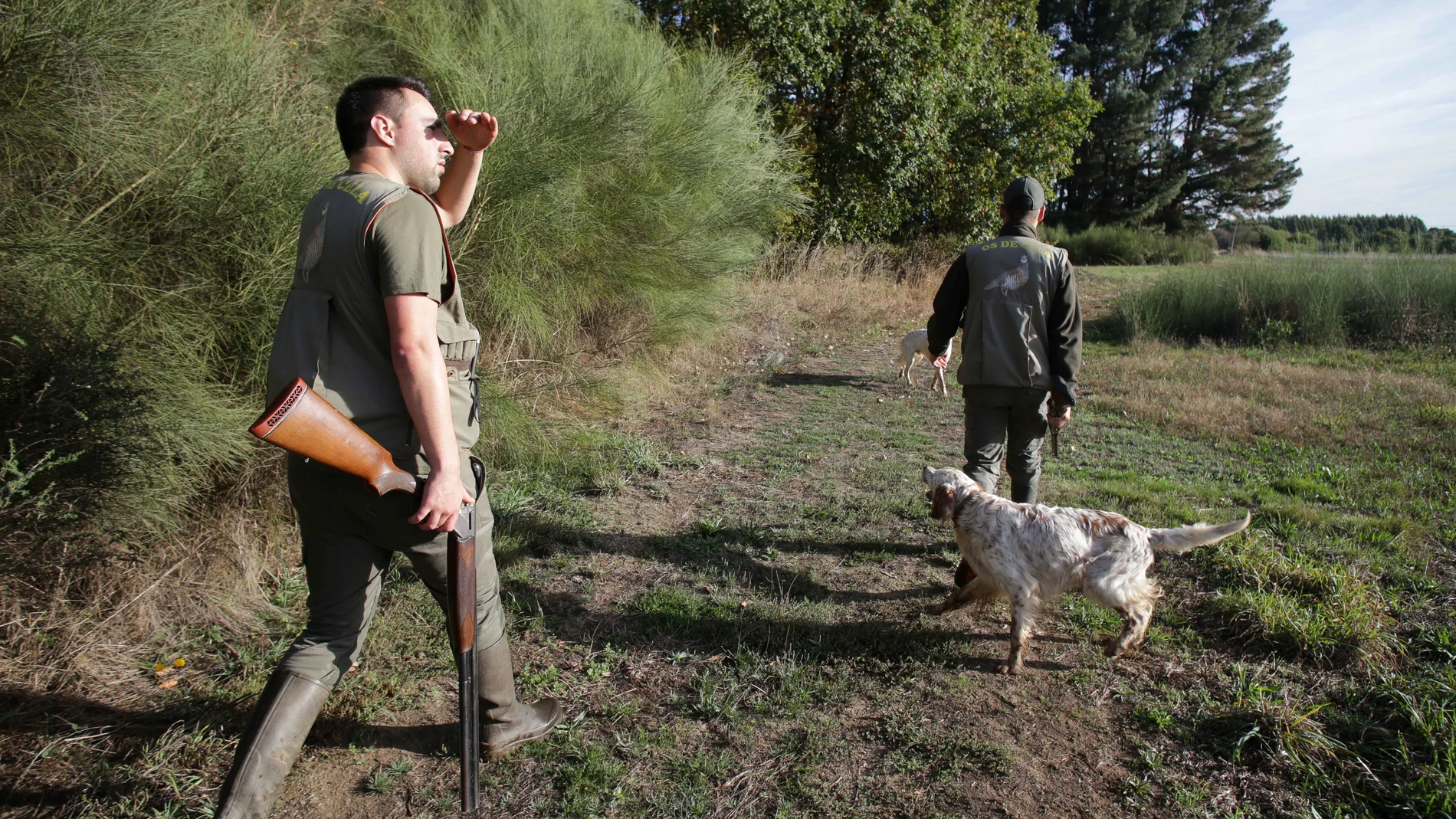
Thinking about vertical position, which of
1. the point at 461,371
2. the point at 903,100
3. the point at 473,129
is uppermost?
the point at 903,100

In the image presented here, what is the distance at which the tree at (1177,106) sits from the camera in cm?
3088

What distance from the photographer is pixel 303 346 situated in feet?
6.47

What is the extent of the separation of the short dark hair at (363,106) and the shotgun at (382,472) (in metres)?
0.73

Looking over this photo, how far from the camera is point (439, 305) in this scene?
211 cm

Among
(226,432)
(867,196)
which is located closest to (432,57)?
(226,432)

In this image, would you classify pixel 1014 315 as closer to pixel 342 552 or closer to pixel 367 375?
pixel 367 375

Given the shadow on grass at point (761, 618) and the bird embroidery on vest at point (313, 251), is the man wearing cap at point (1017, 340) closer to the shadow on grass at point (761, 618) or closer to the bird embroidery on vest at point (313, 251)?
the shadow on grass at point (761, 618)

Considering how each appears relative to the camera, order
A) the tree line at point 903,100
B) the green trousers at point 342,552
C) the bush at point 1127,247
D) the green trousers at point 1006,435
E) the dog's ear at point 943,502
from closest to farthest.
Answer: the green trousers at point 342,552
the dog's ear at point 943,502
the green trousers at point 1006,435
the tree line at point 903,100
the bush at point 1127,247

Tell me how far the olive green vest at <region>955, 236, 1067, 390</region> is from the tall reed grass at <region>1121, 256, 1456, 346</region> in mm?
9443

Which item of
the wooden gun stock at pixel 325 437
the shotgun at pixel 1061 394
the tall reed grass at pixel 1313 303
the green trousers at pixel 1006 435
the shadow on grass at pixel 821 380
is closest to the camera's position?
the wooden gun stock at pixel 325 437

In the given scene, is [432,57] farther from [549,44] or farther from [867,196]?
[867,196]

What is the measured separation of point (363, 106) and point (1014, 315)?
2.84 metres

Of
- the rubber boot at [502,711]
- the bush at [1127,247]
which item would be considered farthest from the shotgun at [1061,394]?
the bush at [1127,247]

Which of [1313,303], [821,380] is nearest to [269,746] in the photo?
[821,380]
